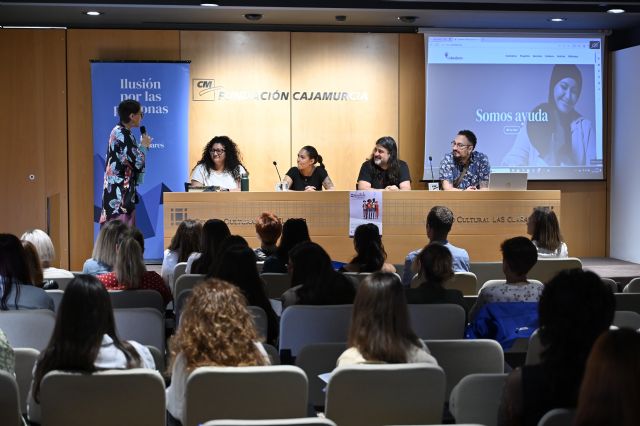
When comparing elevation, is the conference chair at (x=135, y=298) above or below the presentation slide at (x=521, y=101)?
below

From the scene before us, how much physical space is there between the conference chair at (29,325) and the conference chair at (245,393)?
129 cm

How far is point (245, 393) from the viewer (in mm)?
3045

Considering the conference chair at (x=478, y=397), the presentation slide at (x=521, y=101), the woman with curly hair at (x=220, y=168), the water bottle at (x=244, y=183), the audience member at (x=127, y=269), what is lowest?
the conference chair at (x=478, y=397)

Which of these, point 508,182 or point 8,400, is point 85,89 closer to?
point 508,182

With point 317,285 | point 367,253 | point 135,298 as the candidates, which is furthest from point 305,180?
point 317,285

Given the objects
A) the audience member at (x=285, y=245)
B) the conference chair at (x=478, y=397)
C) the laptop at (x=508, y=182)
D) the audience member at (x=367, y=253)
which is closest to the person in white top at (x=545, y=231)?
the audience member at (x=367, y=253)

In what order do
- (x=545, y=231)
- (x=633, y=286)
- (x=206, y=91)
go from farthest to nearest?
(x=206, y=91) → (x=545, y=231) → (x=633, y=286)

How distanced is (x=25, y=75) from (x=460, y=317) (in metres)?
7.52

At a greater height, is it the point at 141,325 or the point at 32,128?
the point at 32,128

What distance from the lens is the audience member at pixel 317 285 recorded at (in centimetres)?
467

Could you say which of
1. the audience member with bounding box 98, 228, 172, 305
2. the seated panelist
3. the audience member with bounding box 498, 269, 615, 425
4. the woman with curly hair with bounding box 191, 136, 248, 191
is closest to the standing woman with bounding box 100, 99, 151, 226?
the woman with curly hair with bounding box 191, 136, 248, 191

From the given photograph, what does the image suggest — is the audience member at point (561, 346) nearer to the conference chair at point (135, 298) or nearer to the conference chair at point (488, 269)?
the conference chair at point (135, 298)

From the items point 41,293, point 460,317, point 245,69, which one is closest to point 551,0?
point 245,69

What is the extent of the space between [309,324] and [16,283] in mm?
1460
